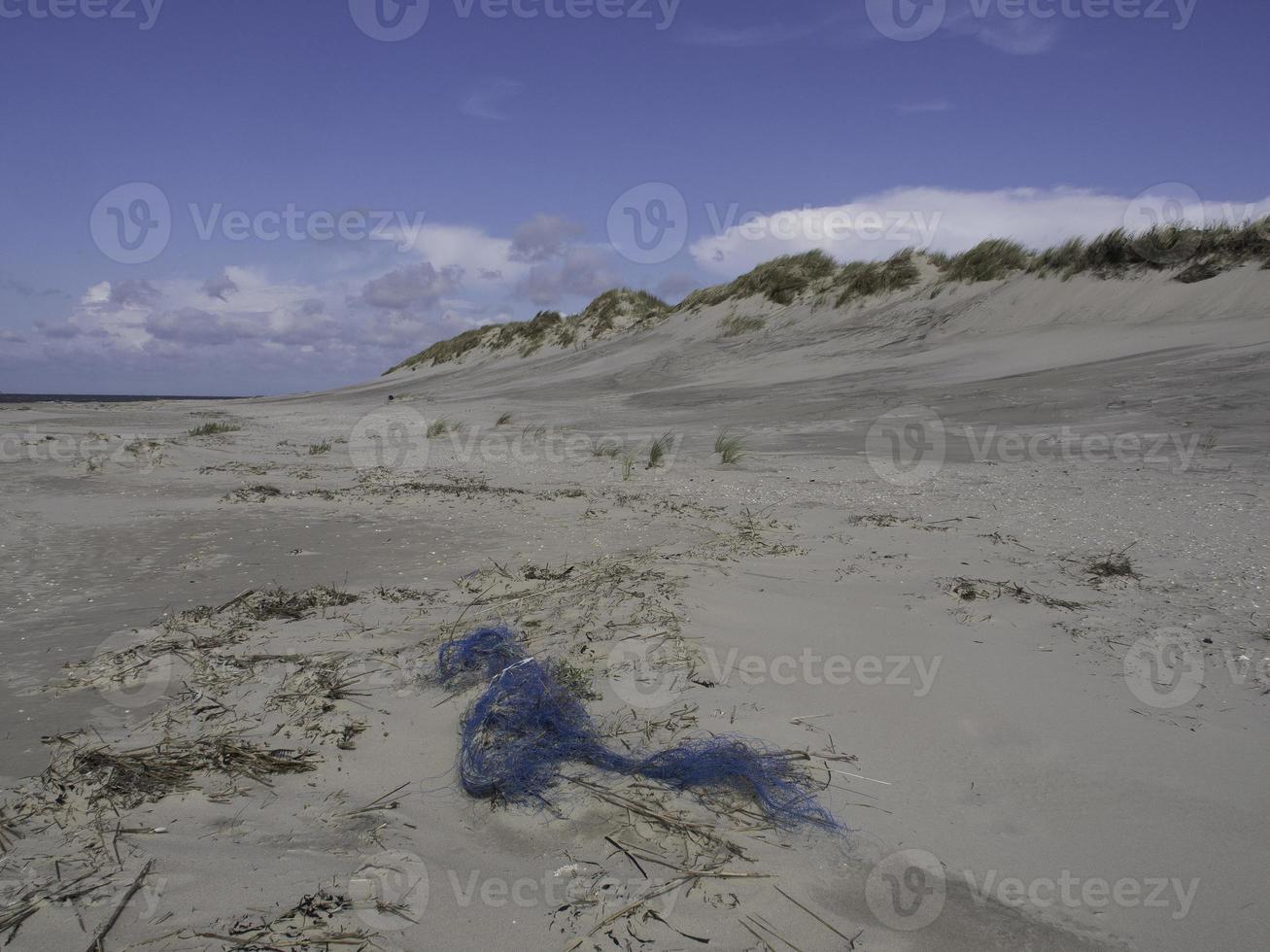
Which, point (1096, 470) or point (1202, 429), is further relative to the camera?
point (1202, 429)

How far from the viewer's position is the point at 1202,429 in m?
7.83

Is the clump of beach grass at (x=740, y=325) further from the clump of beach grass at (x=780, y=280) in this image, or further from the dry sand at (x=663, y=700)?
the dry sand at (x=663, y=700)

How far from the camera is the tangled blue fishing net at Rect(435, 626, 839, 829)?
7.89ft

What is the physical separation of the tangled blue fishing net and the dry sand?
0.08 m

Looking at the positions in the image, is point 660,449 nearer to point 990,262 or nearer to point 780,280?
point 990,262

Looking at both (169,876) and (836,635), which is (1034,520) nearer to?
(836,635)

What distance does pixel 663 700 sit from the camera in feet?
9.86

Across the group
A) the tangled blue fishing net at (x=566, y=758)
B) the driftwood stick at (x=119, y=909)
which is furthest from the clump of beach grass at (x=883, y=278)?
the driftwood stick at (x=119, y=909)

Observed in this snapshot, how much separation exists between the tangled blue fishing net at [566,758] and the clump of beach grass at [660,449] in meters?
6.17

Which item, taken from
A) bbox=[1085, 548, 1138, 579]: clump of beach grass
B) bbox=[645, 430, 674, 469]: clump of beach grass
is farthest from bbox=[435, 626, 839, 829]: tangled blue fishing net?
bbox=[645, 430, 674, 469]: clump of beach grass

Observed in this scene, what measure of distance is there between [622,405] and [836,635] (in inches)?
482

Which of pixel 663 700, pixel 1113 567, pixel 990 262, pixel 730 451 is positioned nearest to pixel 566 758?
pixel 663 700

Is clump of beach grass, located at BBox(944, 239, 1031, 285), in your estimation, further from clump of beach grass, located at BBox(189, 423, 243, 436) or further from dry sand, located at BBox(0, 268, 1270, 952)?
clump of beach grass, located at BBox(189, 423, 243, 436)

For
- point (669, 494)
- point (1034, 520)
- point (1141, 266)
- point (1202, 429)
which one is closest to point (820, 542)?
point (1034, 520)
